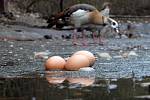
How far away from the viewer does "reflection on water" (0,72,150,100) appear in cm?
411

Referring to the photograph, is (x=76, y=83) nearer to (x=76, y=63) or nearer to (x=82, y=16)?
(x=76, y=63)

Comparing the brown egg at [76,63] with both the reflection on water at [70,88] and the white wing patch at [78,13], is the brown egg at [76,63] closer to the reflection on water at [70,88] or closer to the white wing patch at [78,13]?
the reflection on water at [70,88]

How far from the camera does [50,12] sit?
25.3 metres

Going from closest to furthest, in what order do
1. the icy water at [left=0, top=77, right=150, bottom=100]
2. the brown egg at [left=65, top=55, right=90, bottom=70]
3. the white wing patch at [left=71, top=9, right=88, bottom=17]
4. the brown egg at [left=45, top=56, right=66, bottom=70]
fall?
the icy water at [left=0, top=77, right=150, bottom=100]
the brown egg at [left=65, top=55, right=90, bottom=70]
the brown egg at [left=45, top=56, right=66, bottom=70]
the white wing patch at [left=71, top=9, right=88, bottom=17]

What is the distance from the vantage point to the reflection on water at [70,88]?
13.5ft

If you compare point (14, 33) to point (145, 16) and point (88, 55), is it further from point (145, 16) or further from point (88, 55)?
point (145, 16)

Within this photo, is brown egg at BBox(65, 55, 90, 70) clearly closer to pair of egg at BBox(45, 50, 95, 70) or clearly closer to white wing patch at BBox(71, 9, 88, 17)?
pair of egg at BBox(45, 50, 95, 70)

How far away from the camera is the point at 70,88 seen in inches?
184

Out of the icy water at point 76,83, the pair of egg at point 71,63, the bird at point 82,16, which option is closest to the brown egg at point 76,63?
the pair of egg at point 71,63

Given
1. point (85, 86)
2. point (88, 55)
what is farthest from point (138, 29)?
point (85, 86)

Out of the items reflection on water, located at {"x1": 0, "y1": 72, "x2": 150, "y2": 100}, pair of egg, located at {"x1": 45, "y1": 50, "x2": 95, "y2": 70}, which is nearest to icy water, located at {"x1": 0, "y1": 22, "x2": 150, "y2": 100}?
reflection on water, located at {"x1": 0, "y1": 72, "x2": 150, "y2": 100}

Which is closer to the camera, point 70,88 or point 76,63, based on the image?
point 70,88

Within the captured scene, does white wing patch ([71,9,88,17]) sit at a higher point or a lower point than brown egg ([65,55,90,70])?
higher

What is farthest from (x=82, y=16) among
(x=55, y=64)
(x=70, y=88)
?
(x=70, y=88)
